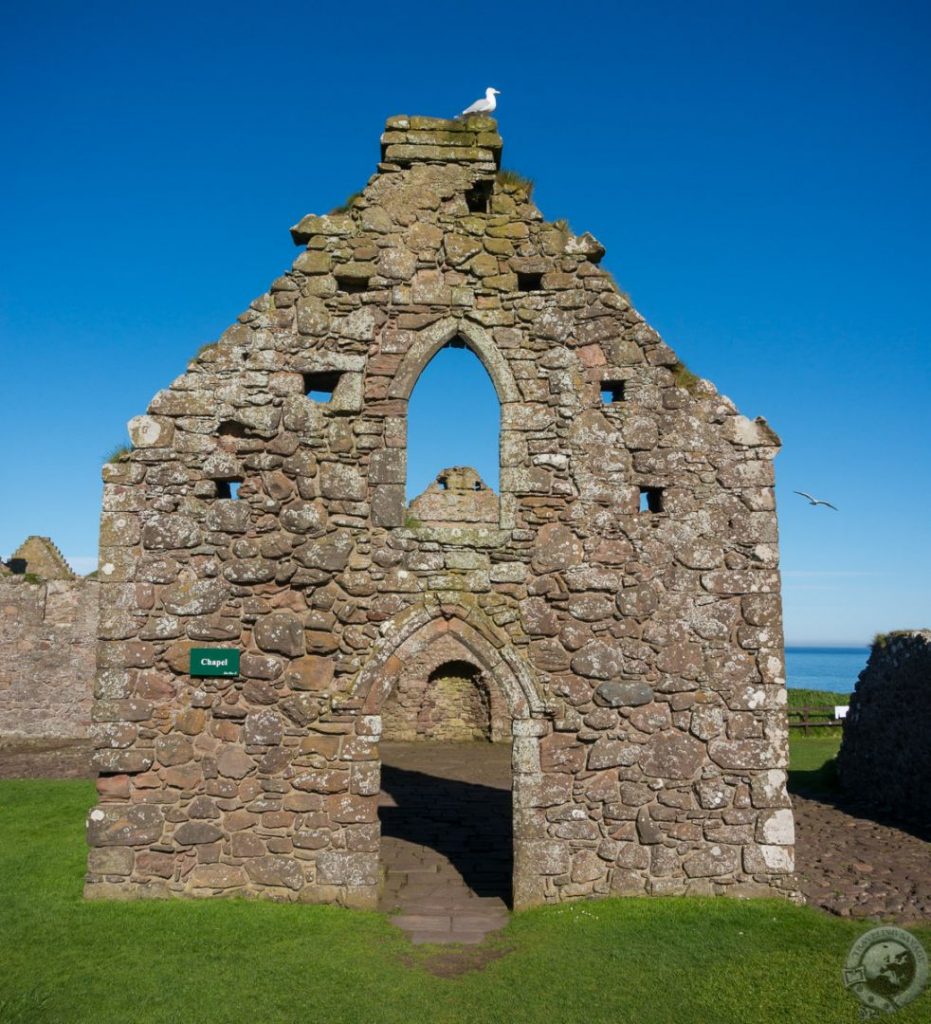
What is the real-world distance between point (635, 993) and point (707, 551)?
13.0ft

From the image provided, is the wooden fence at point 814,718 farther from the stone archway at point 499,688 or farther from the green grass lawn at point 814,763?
the stone archway at point 499,688

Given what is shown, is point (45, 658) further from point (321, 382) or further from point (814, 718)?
point (814, 718)

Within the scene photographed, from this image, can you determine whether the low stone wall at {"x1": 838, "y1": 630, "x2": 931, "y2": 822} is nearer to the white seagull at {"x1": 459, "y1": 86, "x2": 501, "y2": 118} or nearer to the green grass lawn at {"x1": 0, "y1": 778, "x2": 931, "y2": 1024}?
the green grass lawn at {"x1": 0, "y1": 778, "x2": 931, "y2": 1024}

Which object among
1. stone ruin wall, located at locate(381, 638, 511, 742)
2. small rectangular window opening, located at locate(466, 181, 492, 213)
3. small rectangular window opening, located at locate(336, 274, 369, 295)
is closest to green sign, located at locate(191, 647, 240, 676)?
small rectangular window opening, located at locate(336, 274, 369, 295)

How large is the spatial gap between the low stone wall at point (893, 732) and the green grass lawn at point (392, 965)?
622 cm

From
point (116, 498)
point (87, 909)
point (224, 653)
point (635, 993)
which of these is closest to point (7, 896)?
point (87, 909)

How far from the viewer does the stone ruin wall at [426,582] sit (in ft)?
24.6

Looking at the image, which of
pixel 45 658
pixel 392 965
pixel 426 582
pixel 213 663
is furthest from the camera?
pixel 45 658

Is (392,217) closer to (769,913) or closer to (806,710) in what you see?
(769,913)

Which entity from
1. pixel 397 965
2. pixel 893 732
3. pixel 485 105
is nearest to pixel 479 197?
pixel 485 105

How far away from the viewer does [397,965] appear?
247 inches

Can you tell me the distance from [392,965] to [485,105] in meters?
8.20

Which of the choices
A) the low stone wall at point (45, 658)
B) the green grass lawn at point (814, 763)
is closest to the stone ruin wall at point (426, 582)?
the green grass lawn at point (814, 763)

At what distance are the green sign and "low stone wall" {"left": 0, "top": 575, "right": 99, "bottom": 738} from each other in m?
12.5
